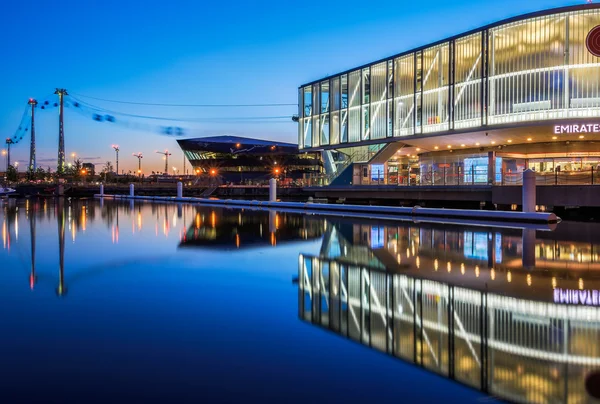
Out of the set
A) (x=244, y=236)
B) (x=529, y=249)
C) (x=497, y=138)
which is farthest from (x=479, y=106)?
(x=529, y=249)

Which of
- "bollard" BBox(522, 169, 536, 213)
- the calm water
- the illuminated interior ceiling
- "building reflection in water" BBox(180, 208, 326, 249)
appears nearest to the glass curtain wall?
the illuminated interior ceiling

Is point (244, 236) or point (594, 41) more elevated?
Answer: point (594, 41)

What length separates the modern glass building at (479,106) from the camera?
32.9m

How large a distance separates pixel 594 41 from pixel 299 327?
34880mm

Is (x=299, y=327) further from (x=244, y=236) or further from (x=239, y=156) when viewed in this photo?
(x=239, y=156)

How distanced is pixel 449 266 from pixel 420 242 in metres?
4.07

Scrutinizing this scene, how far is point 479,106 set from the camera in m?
37.0

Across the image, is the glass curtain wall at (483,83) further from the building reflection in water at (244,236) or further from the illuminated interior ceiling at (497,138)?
the building reflection in water at (244,236)

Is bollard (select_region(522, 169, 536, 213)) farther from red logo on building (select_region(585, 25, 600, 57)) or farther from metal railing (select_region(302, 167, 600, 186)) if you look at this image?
red logo on building (select_region(585, 25, 600, 57))

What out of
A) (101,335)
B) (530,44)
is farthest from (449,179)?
(101,335)

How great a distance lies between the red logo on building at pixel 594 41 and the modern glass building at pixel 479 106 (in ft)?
0.20

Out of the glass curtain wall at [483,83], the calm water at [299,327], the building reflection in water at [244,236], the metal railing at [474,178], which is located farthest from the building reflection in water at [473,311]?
the glass curtain wall at [483,83]

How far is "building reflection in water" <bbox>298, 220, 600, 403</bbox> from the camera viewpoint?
3979 mm

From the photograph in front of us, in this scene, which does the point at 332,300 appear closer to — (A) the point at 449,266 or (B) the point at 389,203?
(A) the point at 449,266
